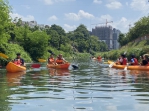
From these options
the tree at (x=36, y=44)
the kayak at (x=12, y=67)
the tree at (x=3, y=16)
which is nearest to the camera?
the kayak at (x=12, y=67)

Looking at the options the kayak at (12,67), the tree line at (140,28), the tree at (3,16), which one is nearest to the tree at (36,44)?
the tree at (3,16)

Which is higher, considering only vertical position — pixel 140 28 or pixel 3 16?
pixel 140 28

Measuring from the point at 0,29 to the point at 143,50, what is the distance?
64.8 feet

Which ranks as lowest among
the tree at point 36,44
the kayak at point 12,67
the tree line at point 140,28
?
the kayak at point 12,67

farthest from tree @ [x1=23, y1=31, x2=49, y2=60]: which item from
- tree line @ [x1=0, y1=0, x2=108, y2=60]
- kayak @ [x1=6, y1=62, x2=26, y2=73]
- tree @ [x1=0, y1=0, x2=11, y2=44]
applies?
kayak @ [x1=6, y1=62, x2=26, y2=73]

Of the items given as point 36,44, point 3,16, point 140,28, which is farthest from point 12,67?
point 140,28

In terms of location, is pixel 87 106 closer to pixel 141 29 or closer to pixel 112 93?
pixel 112 93

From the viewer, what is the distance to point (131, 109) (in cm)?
713

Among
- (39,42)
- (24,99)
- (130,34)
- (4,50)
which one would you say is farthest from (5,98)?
(130,34)

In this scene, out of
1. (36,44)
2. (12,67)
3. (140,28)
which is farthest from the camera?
(140,28)

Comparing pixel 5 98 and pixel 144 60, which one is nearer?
pixel 5 98

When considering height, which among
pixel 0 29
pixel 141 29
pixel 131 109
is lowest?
pixel 131 109

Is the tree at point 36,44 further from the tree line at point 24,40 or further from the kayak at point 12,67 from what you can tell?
the kayak at point 12,67

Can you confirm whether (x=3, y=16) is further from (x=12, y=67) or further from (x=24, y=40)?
(x=24, y=40)
